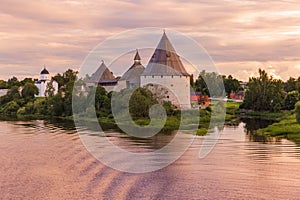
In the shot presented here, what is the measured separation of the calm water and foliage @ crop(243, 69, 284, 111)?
2012 centimetres

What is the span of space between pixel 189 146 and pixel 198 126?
7.99 meters

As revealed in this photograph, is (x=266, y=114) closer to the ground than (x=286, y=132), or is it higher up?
higher up

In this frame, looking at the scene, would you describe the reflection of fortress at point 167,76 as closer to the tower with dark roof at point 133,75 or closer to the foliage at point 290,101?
the tower with dark roof at point 133,75

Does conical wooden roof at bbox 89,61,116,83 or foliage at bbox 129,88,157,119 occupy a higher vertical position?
conical wooden roof at bbox 89,61,116,83

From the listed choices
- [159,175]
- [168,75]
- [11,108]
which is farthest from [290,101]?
[159,175]

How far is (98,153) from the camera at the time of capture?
1554 cm

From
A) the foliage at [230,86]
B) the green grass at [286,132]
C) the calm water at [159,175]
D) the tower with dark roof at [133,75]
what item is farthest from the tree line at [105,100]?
the foliage at [230,86]

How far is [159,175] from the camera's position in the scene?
11844 mm

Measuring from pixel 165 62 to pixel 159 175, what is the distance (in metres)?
21.9

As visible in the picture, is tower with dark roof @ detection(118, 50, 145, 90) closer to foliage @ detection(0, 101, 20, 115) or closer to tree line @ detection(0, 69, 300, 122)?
tree line @ detection(0, 69, 300, 122)

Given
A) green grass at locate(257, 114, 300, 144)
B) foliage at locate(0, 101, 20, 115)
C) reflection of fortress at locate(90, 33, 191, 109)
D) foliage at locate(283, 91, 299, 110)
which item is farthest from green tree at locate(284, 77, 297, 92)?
green grass at locate(257, 114, 300, 144)

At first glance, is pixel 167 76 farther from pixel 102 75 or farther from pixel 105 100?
pixel 102 75

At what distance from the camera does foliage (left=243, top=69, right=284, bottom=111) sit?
121 feet

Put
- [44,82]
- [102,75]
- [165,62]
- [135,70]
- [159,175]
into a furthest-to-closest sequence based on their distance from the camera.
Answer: [44,82], [102,75], [135,70], [165,62], [159,175]
